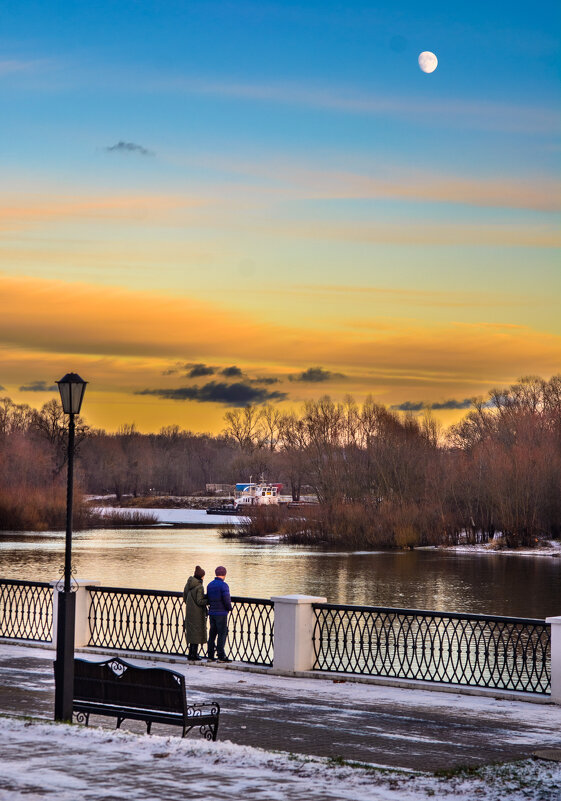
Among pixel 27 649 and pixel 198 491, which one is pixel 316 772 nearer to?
pixel 27 649

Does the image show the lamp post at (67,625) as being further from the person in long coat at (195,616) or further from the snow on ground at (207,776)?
the person in long coat at (195,616)

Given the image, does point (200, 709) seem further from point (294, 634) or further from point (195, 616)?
point (195, 616)

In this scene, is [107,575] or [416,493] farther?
[416,493]

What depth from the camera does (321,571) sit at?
173ft

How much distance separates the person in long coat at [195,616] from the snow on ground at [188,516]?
83629 millimetres

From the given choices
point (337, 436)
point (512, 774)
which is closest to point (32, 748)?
point (512, 774)

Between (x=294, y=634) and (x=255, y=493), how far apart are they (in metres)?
127

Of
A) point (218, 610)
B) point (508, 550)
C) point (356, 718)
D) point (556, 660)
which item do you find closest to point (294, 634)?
point (218, 610)

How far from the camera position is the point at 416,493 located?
3014 inches

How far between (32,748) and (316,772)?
2.45 m

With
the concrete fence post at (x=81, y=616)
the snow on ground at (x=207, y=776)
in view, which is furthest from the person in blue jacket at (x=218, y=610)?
the snow on ground at (x=207, y=776)

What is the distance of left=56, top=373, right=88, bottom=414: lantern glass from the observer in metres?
13.0

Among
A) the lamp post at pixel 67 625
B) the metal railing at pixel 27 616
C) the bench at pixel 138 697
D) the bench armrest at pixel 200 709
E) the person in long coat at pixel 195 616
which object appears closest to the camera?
the bench at pixel 138 697

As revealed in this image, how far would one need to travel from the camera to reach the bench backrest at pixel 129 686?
436 inches
